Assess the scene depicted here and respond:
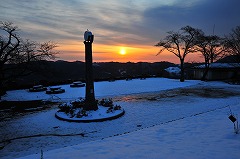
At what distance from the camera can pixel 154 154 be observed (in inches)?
253

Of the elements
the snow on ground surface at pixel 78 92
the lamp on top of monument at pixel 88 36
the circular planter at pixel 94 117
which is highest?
the lamp on top of monument at pixel 88 36

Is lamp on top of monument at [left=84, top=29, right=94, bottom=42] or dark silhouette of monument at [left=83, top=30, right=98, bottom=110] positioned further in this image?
dark silhouette of monument at [left=83, top=30, right=98, bottom=110]

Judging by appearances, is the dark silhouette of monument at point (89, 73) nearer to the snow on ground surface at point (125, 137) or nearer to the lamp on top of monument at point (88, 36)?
the lamp on top of monument at point (88, 36)

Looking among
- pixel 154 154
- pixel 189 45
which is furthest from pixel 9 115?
pixel 189 45

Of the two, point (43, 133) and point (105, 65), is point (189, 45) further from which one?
point (105, 65)

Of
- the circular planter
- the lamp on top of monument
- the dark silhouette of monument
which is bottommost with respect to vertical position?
the circular planter

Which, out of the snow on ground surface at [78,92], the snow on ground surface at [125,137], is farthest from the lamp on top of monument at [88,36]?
the snow on ground surface at [78,92]

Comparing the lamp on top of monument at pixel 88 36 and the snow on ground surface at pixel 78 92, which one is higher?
the lamp on top of monument at pixel 88 36

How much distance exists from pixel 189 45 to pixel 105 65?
69071 millimetres

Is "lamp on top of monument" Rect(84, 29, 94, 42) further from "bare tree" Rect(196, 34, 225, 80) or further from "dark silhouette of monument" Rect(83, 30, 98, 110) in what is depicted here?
"bare tree" Rect(196, 34, 225, 80)

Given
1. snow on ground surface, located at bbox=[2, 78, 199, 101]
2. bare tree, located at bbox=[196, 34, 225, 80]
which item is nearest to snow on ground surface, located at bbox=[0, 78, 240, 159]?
snow on ground surface, located at bbox=[2, 78, 199, 101]

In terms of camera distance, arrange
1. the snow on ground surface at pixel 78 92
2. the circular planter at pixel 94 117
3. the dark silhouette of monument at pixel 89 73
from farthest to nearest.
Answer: the snow on ground surface at pixel 78 92, the dark silhouette of monument at pixel 89 73, the circular planter at pixel 94 117

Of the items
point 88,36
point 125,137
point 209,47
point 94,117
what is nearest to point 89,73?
point 88,36

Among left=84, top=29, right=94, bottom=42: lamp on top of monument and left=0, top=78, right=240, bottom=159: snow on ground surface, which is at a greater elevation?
left=84, top=29, right=94, bottom=42: lamp on top of monument
